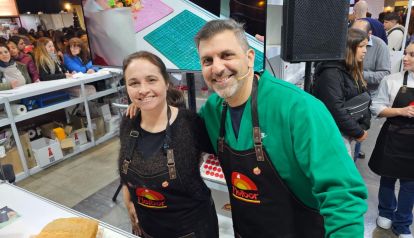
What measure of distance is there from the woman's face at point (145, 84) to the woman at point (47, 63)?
3368 mm

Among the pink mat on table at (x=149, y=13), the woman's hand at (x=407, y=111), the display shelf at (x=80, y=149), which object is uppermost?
the pink mat on table at (x=149, y=13)

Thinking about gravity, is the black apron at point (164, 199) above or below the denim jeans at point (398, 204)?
above

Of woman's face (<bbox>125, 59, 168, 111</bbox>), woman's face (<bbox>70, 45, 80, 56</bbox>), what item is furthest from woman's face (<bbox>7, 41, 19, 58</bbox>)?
woman's face (<bbox>125, 59, 168, 111</bbox>)

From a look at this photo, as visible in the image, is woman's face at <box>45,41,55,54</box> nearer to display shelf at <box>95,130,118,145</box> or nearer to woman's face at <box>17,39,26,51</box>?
woman's face at <box>17,39,26,51</box>

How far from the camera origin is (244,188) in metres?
1.11

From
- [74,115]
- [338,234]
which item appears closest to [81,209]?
[74,115]

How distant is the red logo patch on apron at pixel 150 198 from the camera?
129 centimetres

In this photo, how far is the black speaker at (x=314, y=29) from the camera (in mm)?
1428

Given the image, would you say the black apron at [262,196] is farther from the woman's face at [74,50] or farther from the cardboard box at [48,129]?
the woman's face at [74,50]

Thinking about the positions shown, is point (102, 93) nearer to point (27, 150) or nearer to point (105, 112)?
point (105, 112)

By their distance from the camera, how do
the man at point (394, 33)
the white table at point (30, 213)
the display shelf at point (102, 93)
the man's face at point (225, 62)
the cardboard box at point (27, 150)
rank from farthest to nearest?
the man at point (394, 33), the display shelf at point (102, 93), the cardboard box at point (27, 150), the white table at point (30, 213), the man's face at point (225, 62)

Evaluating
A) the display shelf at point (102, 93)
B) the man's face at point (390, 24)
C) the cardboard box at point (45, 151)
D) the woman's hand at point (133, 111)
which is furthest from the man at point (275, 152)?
the man's face at point (390, 24)

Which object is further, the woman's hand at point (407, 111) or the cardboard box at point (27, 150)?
the cardboard box at point (27, 150)

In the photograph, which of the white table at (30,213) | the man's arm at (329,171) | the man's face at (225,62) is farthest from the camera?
the white table at (30,213)
